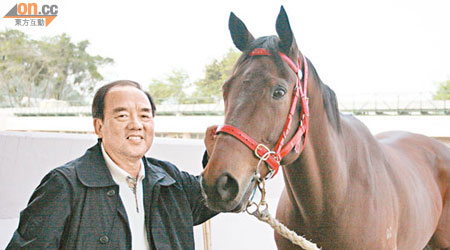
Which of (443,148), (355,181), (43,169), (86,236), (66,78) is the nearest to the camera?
(86,236)

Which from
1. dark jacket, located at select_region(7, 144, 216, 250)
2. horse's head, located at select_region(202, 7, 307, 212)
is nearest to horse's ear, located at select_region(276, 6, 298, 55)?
horse's head, located at select_region(202, 7, 307, 212)

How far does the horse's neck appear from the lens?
4.93 feet

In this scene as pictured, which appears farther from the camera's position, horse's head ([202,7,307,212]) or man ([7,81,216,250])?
horse's head ([202,7,307,212])

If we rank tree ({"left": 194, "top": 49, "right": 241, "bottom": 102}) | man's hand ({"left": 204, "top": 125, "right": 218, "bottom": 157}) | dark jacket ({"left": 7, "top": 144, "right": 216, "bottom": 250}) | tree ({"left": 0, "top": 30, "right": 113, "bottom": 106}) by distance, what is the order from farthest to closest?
tree ({"left": 0, "top": 30, "right": 113, "bottom": 106}), tree ({"left": 194, "top": 49, "right": 241, "bottom": 102}), man's hand ({"left": 204, "top": 125, "right": 218, "bottom": 157}), dark jacket ({"left": 7, "top": 144, "right": 216, "bottom": 250})

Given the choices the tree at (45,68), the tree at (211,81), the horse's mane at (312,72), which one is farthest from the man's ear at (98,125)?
the tree at (45,68)

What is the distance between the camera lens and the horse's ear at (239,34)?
4.87ft

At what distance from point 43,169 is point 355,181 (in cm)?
173

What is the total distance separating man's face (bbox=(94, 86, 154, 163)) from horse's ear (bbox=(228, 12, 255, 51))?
473mm

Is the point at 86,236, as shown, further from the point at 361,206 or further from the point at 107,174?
the point at 361,206

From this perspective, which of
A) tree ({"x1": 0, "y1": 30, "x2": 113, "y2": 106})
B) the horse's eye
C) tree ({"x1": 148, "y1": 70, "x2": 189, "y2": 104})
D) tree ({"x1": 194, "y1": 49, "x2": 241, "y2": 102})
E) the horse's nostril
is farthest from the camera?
tree ({"x1": 148, "y1": 70, "x2": 189, "y2": 104})

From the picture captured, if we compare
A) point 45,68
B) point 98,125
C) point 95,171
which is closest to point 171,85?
point 45,68

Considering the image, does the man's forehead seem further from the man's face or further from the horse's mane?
the horse's mane

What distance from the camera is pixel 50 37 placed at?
2784 centimetres

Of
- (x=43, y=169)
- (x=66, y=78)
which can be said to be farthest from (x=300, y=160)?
(x=66, y=78)
